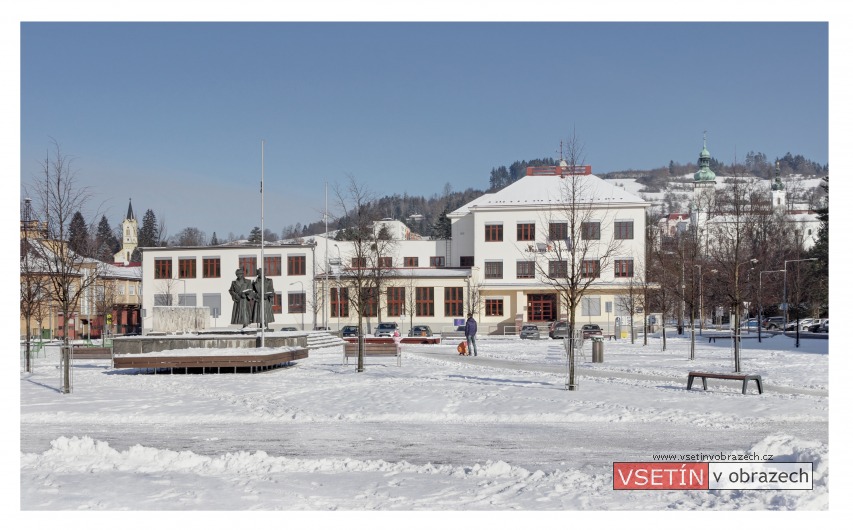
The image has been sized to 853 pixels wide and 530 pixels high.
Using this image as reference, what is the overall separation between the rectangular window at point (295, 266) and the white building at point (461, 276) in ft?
0.27

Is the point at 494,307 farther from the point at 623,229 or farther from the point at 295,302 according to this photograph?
the point at 295,302

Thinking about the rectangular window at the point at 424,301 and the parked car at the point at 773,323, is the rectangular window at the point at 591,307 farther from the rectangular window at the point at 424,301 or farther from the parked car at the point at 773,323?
the parked car at the point at 773,323

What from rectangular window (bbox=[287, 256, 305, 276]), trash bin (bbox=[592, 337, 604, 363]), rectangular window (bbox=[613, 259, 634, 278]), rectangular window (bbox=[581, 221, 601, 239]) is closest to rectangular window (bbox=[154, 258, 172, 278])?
rectangular window (bbox=[287, 256, 305, 276])

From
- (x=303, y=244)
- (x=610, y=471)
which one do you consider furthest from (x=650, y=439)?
(x=303, y=244)

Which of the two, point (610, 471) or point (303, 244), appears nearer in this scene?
point (610, 471)

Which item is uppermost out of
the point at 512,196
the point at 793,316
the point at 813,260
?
the point at 512,196

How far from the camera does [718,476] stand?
9727 millimetres

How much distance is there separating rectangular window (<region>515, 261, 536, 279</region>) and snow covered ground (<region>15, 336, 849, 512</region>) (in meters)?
43.2

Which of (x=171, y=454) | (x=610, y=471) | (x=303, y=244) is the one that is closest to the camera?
(x=610, y=471)

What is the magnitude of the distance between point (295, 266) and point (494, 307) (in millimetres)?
16940

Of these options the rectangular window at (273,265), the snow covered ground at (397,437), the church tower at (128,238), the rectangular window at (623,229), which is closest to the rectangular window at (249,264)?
the rectangular window at (273,265)

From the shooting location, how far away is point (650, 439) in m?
13.3

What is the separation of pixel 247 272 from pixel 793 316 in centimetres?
4993
